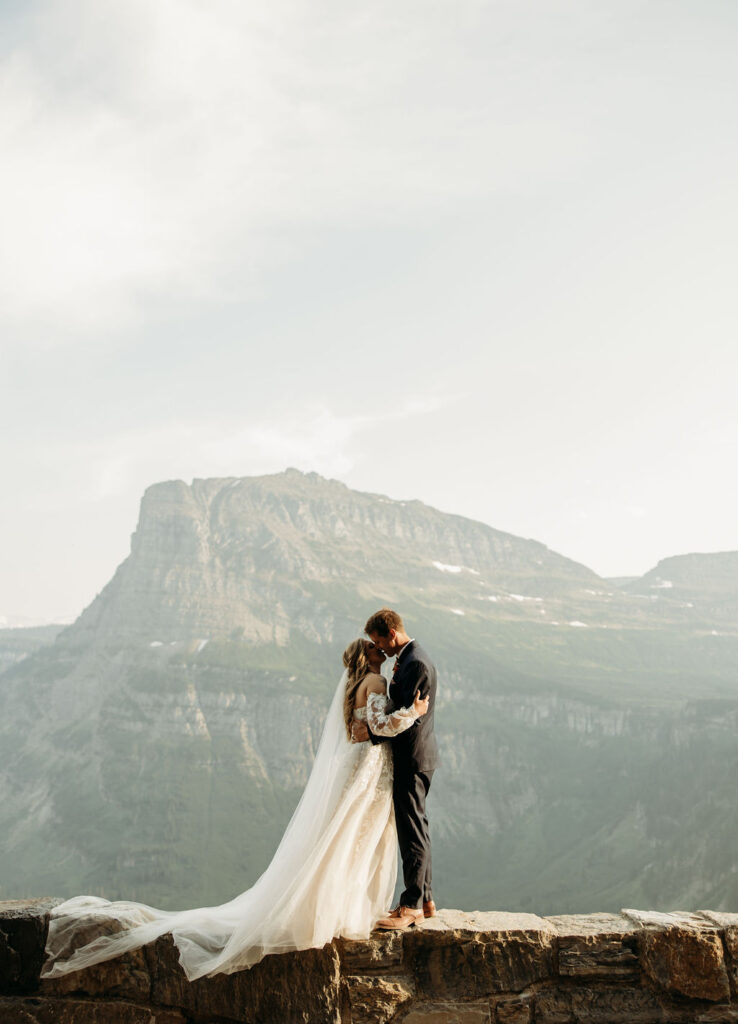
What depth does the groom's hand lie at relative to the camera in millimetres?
7602

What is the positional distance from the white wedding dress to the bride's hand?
2.3 inches

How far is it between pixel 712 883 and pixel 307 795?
599 ft

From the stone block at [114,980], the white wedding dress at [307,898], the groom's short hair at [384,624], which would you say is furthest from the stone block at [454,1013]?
the groom's short hair at [384,624]

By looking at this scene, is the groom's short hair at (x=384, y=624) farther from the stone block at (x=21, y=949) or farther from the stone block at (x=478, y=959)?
the stone block at (x=21, y=949)

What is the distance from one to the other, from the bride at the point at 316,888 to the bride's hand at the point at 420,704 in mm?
11

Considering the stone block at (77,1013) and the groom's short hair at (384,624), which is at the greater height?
the groom's short hair at (384,624)

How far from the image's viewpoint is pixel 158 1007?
6.84 meters

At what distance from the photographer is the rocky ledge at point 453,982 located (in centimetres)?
653

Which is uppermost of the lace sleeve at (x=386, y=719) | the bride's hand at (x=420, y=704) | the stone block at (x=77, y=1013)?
the bride's hand at (x=420, y=704)

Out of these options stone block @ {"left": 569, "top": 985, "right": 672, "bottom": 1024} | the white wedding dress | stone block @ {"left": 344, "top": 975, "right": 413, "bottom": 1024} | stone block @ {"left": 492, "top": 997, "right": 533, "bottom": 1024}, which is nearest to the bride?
the white wedding dress

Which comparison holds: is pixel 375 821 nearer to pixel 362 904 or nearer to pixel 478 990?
pixel 362 904

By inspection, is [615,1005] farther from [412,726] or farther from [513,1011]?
[412,726]

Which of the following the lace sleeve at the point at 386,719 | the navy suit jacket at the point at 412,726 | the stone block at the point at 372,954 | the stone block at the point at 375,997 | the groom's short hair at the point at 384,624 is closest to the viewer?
the stone block at the point at 375,997

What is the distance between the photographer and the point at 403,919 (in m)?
7.00
